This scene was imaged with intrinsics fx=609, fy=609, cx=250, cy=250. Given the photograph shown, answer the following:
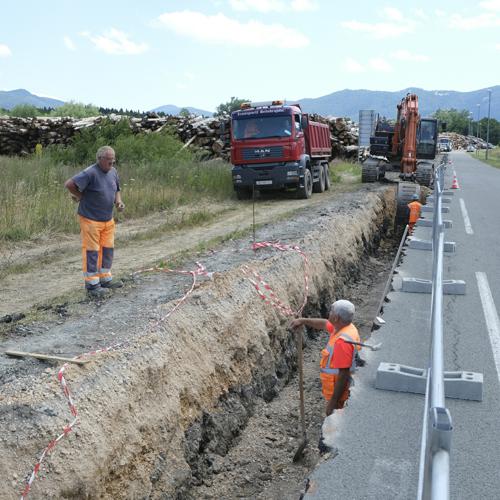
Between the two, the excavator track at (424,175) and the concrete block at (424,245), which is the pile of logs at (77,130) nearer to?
the excavator track at (424,175)

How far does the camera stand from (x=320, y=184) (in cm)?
2170

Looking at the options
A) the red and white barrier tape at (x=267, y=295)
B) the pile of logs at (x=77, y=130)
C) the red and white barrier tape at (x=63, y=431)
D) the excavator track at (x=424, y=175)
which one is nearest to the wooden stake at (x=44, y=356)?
the red and white barrier tape at (x=63, y=431)

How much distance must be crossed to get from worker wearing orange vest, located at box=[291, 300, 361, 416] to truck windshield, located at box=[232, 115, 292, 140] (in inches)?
519

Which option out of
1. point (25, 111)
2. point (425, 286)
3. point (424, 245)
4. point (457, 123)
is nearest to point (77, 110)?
point (25, 111)

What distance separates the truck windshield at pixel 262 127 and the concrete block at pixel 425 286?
35.0ft

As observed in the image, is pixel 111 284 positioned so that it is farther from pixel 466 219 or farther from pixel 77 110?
pixel 77 110

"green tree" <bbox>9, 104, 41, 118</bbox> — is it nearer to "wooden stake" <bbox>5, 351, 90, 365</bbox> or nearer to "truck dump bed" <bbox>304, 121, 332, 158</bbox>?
"truck dump bed" <bbox>304, 121, 332, 158</bbox>

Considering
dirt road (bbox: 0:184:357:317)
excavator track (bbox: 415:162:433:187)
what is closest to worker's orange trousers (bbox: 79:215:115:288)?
dirt road (bbox: 0:184:357:317)

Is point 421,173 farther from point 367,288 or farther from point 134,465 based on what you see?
point 134,465

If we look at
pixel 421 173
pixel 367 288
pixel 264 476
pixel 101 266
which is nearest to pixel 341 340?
pixel 264 476

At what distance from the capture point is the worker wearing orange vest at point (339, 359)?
18.6ft

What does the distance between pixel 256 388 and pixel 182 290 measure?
147 centimetres

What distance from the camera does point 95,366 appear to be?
196 inches

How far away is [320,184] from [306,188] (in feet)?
7.63
